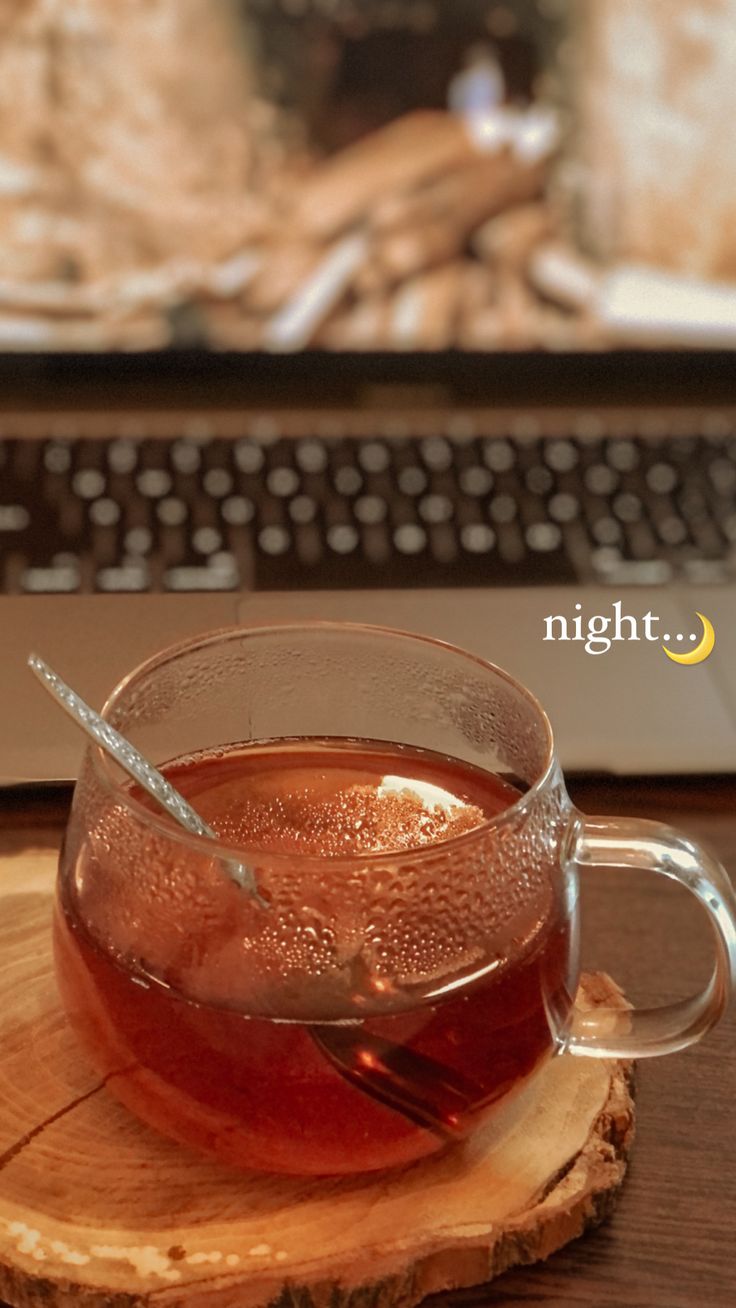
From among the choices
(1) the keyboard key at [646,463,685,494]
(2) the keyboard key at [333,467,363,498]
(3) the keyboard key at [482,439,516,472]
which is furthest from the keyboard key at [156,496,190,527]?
(1) the keyboard key at [646,463,685,494]

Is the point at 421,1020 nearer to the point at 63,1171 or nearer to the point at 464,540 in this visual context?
the point at 63,1171

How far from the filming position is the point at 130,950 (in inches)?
15.2

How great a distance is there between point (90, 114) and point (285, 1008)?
82cm

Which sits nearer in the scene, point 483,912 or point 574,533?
point 483,912

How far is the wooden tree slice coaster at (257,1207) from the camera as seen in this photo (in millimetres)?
365

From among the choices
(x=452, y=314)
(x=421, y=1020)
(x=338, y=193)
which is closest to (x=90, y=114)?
(x=338, y=193)

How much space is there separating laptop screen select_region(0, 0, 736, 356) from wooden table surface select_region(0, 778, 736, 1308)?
51cm

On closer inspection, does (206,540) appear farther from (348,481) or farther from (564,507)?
(564,507)

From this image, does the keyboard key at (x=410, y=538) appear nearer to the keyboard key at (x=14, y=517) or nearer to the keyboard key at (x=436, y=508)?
the keyboard key at (x=436, y=508)

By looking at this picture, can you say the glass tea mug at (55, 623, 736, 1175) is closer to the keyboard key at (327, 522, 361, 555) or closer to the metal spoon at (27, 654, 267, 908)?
the metal spoon at (27, 654, 267, 908)

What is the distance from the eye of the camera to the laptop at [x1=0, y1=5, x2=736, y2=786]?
2.73 feet

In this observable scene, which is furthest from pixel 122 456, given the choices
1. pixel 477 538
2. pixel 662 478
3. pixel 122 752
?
pixel 122 752

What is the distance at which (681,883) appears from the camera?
1.32 ft

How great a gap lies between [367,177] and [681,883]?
2.48ft
